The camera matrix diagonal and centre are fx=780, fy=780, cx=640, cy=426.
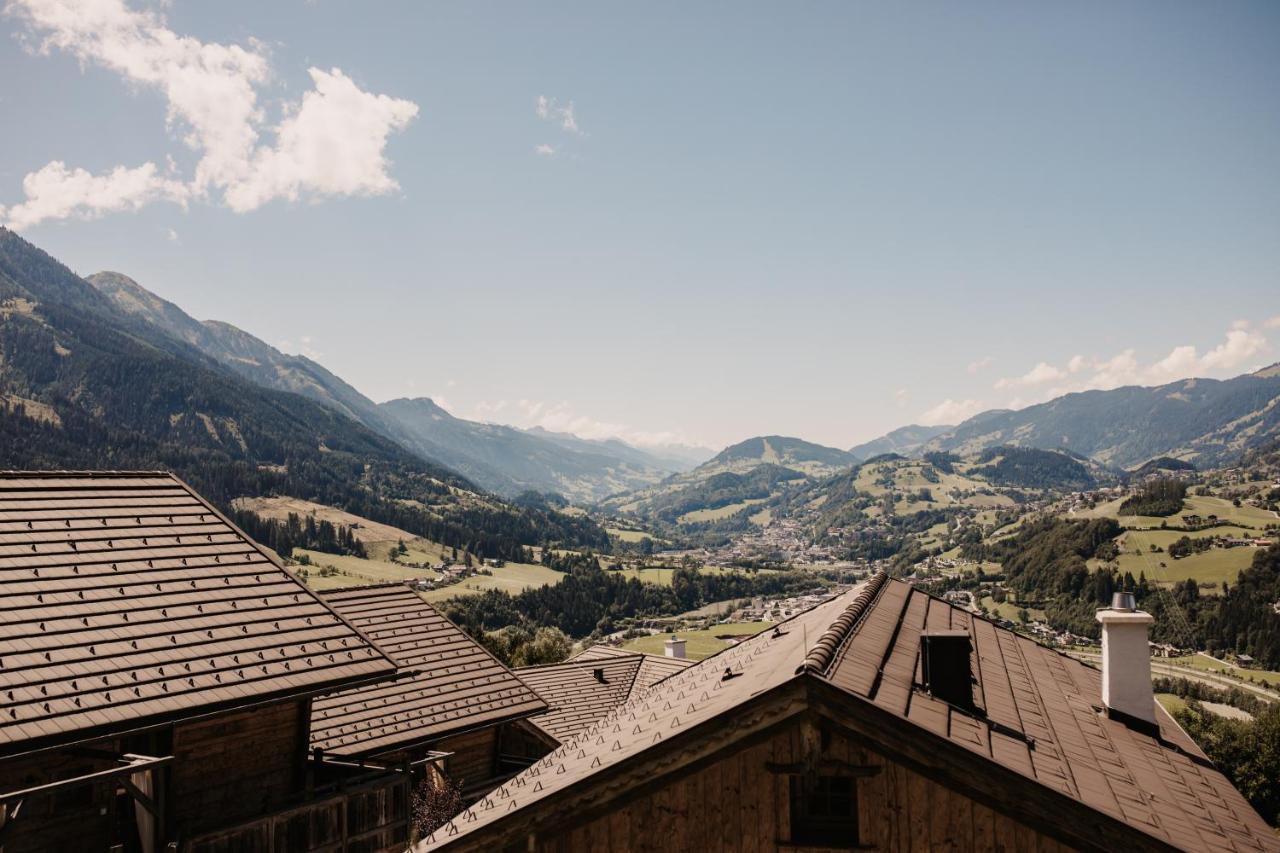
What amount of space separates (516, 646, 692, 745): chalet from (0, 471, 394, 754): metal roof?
38.2 ft

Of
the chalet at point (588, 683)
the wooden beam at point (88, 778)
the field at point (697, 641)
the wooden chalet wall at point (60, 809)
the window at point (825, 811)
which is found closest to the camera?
the window at point (825, 811)

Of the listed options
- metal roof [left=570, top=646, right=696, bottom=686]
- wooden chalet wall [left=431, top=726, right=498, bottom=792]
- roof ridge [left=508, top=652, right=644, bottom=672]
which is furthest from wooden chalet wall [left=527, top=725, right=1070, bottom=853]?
roof ridge [left=508, top=652, right=644, bottom=672]

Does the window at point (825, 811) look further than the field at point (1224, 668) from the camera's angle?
No

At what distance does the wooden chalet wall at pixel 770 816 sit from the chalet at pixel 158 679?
6.14 metres

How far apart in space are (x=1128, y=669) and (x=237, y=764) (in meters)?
15.2

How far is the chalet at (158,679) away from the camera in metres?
10.7

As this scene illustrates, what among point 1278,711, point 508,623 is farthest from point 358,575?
point 1278,711

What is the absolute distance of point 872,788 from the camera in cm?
852

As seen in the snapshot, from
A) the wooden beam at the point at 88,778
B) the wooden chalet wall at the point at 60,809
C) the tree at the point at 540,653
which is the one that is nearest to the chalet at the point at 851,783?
the wooden beam at the point at 88,778

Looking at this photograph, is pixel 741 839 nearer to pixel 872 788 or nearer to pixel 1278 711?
pixel 872 788

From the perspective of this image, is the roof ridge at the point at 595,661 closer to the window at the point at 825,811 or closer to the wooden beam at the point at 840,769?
the window at the point at 825,811

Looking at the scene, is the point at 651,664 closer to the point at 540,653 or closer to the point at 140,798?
the point at 140,798

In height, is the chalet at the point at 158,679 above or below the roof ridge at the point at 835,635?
below

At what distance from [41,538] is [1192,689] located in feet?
577
